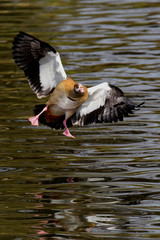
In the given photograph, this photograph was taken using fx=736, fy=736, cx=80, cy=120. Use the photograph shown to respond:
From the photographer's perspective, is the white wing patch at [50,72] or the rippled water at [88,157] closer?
the rippled water at [88,157]

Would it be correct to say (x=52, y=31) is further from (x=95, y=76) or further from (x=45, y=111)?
(x=45, y=111)

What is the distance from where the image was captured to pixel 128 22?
55.6 feet

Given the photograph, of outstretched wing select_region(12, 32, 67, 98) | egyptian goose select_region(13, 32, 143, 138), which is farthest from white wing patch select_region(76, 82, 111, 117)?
outstretched wing select_region(12, 32, 67, 98)

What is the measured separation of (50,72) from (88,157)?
3.84 feet

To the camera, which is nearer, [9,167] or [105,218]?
[105,218]

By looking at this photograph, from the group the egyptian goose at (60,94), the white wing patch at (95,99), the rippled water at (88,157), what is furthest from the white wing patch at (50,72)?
the rippled water at (88,157)

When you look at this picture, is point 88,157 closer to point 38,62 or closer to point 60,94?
point 60,94

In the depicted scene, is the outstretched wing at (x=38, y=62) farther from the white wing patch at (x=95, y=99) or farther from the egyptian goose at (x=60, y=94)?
the white wing patch at (x=95, y=99)

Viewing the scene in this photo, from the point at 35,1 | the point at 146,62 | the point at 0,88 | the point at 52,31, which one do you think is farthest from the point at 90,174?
the point at 35,1

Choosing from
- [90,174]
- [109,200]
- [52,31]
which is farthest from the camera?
[52,31]

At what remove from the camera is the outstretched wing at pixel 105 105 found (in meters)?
8.77

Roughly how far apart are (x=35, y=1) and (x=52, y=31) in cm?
447

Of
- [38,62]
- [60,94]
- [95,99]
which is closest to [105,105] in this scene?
[95,99]

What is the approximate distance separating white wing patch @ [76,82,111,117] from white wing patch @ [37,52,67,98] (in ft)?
1.36
